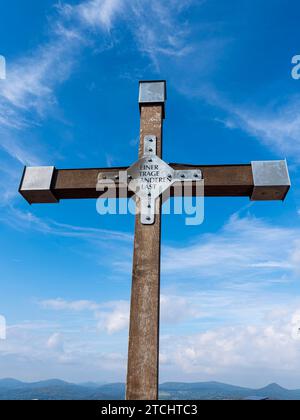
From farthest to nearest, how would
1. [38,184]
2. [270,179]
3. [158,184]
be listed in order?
[38,184] < [270,179] < [158,184]

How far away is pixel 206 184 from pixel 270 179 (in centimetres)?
73

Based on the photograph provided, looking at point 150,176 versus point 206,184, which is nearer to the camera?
point 150,176

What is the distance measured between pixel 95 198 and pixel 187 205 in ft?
3.79

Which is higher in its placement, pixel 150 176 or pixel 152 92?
pixel 152 92

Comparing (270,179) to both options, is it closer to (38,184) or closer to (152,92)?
(152,92)

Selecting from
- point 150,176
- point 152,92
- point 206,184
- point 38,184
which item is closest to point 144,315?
point 150,176

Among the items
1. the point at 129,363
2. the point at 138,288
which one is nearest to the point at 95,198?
the point at 138,288

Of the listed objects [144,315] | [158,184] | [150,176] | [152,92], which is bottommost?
[144,315]

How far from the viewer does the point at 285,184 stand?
4242 millimetres

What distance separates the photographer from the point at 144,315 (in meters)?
3.50

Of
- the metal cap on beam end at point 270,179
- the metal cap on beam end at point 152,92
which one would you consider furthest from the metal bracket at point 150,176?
the metal cap on beam end at point 270,179

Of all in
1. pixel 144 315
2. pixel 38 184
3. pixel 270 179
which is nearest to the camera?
pixel 144 315

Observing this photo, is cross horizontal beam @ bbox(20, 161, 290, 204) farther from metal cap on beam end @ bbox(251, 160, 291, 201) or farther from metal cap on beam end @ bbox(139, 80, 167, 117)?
metal cap on beam end @ bbox(139, 80, 167, 117)
